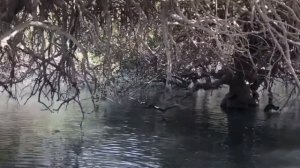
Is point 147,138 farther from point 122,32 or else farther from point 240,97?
point 240,97

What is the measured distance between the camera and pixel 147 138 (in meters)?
13.6

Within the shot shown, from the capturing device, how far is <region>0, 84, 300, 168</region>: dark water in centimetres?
1119

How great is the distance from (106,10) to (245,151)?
6592mm

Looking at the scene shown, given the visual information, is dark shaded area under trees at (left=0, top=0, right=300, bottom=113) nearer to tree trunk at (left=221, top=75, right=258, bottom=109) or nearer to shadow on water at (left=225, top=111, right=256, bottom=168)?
shadow on water at (left=225, top=111, right=256, bottom=168)

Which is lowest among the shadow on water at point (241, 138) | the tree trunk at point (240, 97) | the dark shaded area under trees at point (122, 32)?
the shadow on water at point (241, 138)

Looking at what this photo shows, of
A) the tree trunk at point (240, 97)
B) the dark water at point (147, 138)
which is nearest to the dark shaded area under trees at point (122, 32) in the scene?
the dark water at point (147, 138)

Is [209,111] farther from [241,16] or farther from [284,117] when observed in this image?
[241,16]

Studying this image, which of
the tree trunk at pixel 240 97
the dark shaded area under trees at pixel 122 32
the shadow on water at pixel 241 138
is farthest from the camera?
the tree trunk at pixel 240 97

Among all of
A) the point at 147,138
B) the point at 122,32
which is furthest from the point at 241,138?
the point at 122,32

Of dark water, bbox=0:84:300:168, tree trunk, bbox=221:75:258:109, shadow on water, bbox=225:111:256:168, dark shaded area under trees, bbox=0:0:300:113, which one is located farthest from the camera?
tree trunk, bbox=221:75:258:109

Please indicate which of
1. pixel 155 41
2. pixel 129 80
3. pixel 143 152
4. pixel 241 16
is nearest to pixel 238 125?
pixel 129 80

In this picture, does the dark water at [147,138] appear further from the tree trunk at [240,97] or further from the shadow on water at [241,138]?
the tree trunk at [240,97]

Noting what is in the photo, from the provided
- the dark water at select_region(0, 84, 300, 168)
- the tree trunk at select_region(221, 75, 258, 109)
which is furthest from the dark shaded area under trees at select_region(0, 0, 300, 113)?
the tree trunk at select_region(221, 75, 258, 109)

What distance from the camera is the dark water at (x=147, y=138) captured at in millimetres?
11188
